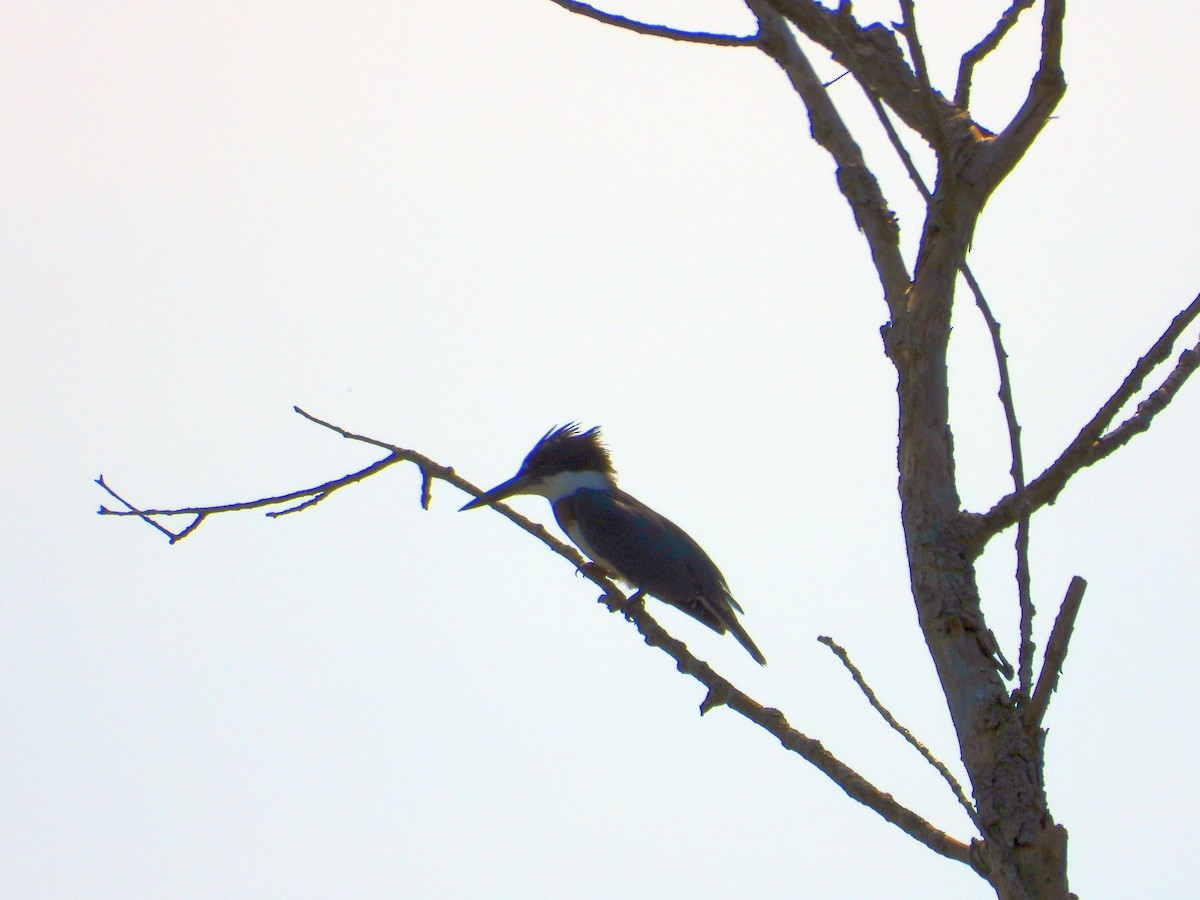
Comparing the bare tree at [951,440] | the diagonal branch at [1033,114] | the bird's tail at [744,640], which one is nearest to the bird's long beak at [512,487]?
the bird's tail at [744,640]

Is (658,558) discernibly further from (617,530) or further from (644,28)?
(644,28)

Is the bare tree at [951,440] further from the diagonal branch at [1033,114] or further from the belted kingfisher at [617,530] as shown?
the belted kingfisher at [617,530]

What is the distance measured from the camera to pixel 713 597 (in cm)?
550

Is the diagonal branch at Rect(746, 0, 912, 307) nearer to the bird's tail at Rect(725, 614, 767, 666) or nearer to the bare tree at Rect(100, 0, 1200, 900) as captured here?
the bare tree at Rect(100, 0, 1200, 900)

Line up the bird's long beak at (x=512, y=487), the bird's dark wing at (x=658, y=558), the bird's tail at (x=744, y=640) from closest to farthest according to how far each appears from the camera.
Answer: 1. the bird's tail at (x=744, y=640)
2. the bird's dark wing at (x=658, y=558)
3. the bird's long beak at (x=512, y=487)

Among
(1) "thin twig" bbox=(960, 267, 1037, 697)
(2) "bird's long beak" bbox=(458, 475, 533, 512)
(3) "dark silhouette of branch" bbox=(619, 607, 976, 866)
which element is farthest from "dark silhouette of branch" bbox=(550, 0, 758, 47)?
(2) "bird's long beak" bbox=(458, 475, 533, 512)

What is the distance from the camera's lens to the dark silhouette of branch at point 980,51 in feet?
7.10

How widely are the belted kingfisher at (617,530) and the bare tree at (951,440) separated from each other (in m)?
3.02

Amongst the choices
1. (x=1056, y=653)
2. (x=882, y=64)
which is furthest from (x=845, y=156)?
(x=1056, y=653)

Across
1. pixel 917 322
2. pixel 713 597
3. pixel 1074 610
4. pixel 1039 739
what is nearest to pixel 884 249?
pixel 917 322

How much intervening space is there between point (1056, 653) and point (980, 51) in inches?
42.3

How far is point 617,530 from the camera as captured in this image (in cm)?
568

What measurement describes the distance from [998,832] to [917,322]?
0.80 metres

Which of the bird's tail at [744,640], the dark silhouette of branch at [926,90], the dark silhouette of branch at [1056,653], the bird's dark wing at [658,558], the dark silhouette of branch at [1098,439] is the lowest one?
the dark silhouette of branch at [1056,653]
